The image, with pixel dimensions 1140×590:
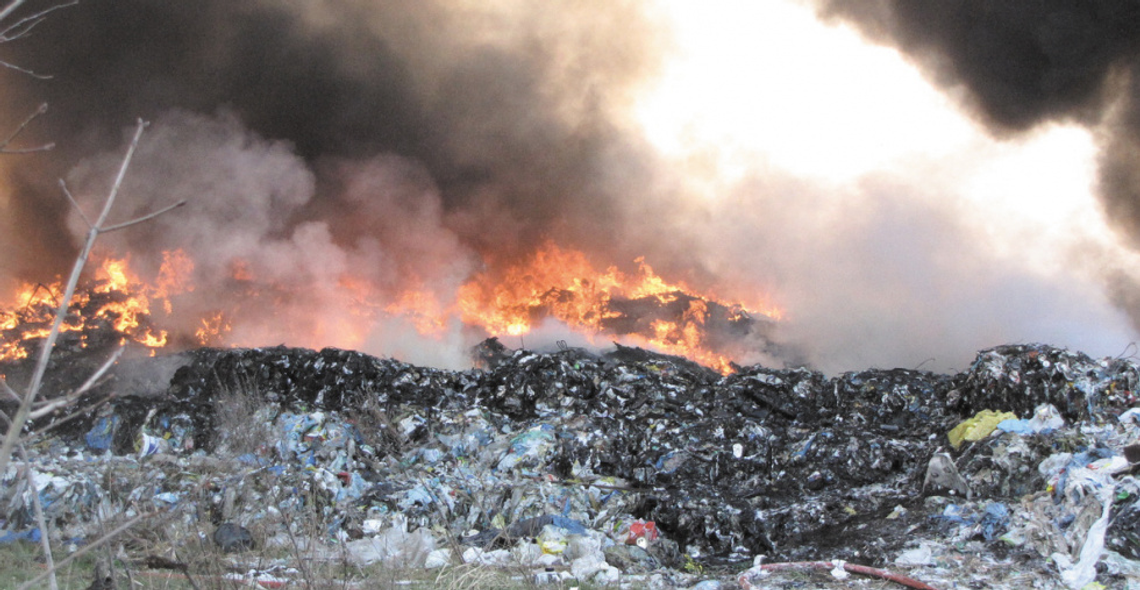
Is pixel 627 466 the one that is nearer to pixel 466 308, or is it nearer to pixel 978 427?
pixel 978 427

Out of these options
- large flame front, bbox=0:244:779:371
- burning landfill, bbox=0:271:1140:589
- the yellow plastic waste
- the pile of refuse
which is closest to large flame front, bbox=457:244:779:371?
large flame front, bbox=0:244:779:371

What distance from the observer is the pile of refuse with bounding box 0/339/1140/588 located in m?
5.33

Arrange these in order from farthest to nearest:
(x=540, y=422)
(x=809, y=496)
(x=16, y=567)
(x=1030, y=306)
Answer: (x=1030, y=306) → (x=540, y=422) → (x=809, y=496) → (x=16, y=567)

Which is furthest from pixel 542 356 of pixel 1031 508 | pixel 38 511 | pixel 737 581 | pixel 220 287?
pixel 38 511

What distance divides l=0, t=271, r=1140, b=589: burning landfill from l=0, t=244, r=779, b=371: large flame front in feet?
10.4

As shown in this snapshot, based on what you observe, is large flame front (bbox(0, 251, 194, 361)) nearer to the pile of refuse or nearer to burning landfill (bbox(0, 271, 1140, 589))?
burning landfill (bbox(0, 271, 1140, 589))

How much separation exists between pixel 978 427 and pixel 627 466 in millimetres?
3686

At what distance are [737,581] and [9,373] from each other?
1292 cm

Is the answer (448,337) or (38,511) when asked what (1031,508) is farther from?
(448,337)

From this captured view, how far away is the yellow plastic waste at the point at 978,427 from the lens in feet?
24.4

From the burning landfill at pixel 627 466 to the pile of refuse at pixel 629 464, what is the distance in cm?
3

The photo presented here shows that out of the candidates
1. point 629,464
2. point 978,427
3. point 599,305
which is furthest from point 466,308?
point 978,427

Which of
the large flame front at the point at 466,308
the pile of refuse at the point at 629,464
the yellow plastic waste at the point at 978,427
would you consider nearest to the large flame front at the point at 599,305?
the large flame front at the point at 466,308

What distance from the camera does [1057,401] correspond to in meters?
7.86
